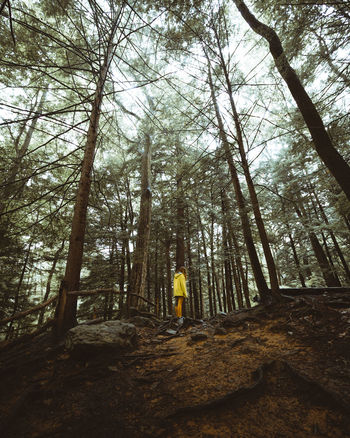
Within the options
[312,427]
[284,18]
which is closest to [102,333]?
[312,427]

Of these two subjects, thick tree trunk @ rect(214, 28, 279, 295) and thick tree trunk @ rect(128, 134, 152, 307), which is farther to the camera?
thick tree trunk @ rect(128, 134, 152, 307)

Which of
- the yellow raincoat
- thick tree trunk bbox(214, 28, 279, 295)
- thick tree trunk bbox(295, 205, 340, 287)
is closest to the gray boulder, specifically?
the yellow raincoat

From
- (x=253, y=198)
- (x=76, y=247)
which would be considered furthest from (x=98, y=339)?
(x=253, y=198)

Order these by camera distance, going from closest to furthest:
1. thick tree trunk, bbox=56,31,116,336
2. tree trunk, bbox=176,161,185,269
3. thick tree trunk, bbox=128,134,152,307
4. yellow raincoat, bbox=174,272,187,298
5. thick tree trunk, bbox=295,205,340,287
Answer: thick tree trunk, bbox=56,31,116,336, thick tree trunk, bbox=128,134,152,307, yellow raincoat, bbox=174,272,187,298, tree trunk, bbox=176,161,185,269, thick tree trunk, bbox=295,205,340,287

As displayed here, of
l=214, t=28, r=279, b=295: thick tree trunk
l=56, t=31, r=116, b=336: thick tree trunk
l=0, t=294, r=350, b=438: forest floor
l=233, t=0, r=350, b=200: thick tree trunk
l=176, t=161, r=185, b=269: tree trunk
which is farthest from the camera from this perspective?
l=176, t=161, r=185, b=269: tree trunk

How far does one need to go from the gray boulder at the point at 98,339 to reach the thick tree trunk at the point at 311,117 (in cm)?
664

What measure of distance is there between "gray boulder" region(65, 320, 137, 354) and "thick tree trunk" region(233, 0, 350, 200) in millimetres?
6639

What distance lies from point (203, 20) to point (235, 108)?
108 inches

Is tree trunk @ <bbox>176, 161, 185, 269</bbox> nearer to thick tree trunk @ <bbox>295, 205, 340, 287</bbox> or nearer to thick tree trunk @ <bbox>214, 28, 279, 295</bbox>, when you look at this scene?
thick tree trunk @ <bbox>214, 28, 279, 295</bbox>

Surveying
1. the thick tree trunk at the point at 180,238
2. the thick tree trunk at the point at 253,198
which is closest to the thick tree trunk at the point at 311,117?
the thick tree trunk at the point at 253,198

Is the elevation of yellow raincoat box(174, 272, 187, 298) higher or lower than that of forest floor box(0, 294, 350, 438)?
higher

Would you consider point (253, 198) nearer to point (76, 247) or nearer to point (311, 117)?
point (311, 117)

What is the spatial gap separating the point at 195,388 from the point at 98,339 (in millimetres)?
1860

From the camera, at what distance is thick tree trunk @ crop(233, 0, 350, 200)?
519 centimetres
